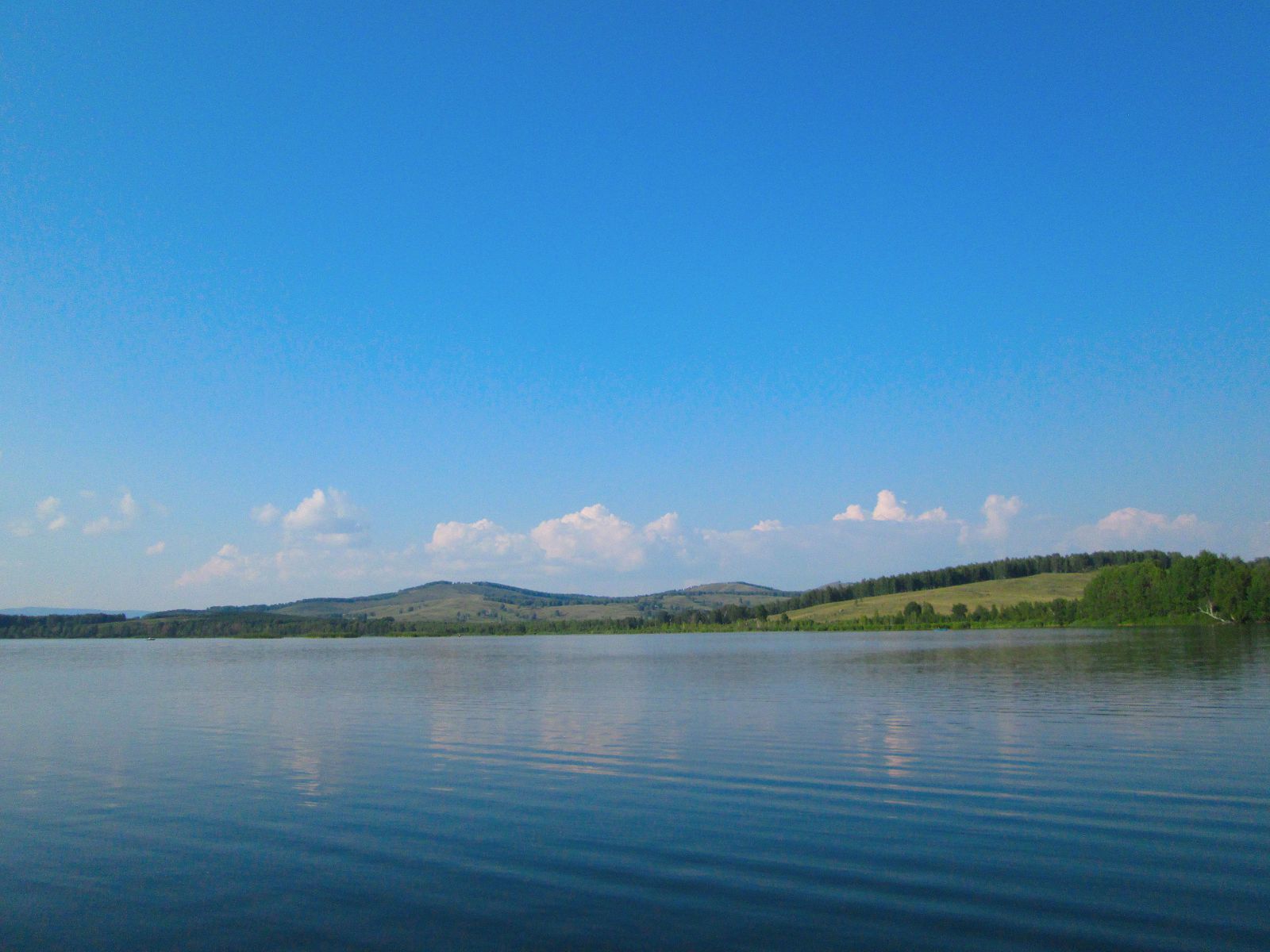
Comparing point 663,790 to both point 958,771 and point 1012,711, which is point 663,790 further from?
point 1012,711

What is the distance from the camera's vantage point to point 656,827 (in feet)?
63.7

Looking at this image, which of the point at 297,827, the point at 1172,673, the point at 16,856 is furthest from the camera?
the point at 1172,673

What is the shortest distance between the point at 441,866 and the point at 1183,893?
43.5 feet

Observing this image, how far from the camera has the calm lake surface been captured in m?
13.1

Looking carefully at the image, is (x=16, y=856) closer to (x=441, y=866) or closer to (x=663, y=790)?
(x=441, y=866)

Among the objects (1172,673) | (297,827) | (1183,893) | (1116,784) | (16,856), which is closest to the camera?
(1183,893)

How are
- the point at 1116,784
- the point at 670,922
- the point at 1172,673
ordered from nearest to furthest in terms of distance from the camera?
1. the point at 670,922
2. the point at 1116,784
3. the point at 1172,673

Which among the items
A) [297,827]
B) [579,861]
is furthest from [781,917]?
[297,827]

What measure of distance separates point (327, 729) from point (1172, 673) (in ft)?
178

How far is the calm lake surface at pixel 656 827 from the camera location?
43.1 ft

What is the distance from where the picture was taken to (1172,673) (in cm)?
5725

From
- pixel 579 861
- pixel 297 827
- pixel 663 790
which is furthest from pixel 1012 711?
pixel 297 827

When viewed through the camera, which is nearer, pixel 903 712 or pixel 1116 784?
pixel 1116 784

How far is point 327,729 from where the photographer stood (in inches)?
1561
